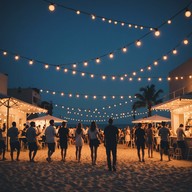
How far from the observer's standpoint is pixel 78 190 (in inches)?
250

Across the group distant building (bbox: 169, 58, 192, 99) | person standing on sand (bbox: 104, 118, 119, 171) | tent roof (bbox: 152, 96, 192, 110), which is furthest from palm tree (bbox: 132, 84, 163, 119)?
person standing on sand (bbox: 104, 118, 119, 171)

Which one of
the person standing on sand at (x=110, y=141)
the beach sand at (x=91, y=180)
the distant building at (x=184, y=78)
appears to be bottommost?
the beach sand at (x=91, y=180)

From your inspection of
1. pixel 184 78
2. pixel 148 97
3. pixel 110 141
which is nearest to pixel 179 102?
pixel 184 78

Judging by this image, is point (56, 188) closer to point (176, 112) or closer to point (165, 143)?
point (165, 143)

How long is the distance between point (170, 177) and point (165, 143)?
448 cm

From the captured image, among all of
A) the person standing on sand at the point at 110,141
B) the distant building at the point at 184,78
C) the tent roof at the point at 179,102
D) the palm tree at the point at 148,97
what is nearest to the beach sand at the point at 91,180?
the person standing on sand at the point at 110,141

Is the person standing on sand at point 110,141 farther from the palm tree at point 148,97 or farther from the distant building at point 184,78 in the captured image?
the palm tree at point 148,97

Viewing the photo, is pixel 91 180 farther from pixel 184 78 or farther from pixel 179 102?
pixel 184 78

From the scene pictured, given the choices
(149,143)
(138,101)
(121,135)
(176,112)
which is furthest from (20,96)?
(149,143)

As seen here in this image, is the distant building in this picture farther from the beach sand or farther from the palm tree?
the palm tree

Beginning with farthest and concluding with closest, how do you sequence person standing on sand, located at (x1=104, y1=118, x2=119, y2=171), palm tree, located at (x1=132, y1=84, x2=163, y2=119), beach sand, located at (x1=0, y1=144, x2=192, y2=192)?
palm tree, located at (x1=132, y1=84, x2=163, y2=119)
person standing on sand, located at (x1=104, y1=118, x2=119, y2=171)
beach sand, located at (x1=0, y1=144, x2=192, y2=192)

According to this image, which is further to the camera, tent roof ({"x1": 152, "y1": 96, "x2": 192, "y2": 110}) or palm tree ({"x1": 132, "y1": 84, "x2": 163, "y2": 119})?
palm tree ({"x1": 132, "y1": 84, "x2": 163, "y2": 119})

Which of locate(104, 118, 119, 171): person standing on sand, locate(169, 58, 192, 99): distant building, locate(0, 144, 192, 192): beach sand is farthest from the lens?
locate(169, 58, 192, 99): distant building

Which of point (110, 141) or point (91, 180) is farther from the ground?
point (110, 141)
